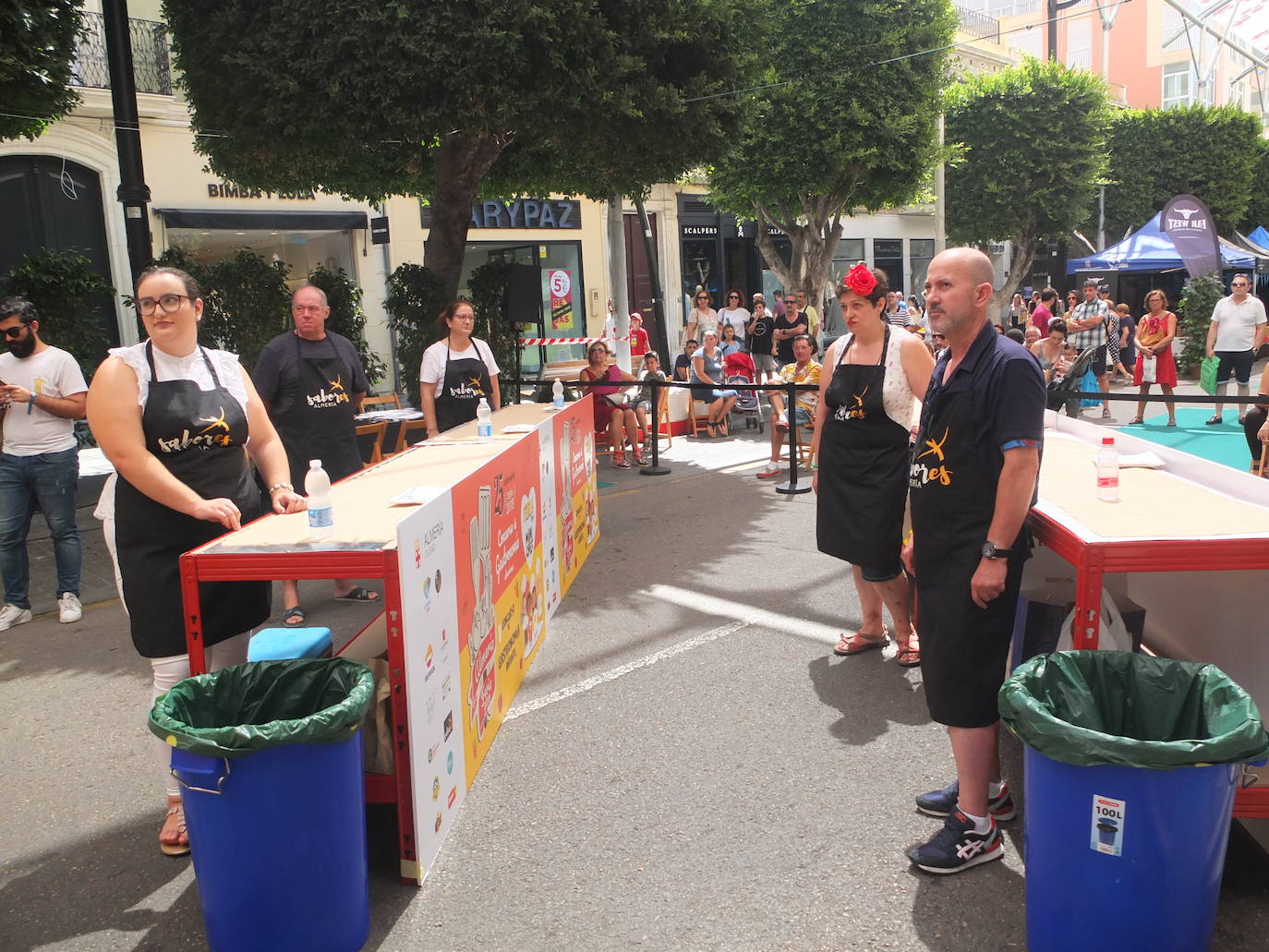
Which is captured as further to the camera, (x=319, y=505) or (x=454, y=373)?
(x=454, y=373)

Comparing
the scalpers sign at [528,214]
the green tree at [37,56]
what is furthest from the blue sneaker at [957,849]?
the scalpers sign at [528,214]

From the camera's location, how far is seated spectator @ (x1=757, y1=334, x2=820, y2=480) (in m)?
11.0

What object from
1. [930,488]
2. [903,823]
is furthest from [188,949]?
[930,488]

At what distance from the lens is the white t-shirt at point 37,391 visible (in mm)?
6133

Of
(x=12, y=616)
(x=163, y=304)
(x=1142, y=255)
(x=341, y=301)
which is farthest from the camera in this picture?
(x=1142, y=255)

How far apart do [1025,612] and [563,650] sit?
2489 mm

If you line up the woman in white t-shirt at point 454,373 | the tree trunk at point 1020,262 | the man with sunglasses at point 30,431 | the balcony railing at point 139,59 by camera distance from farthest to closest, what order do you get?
1. the tree trunk at point 1020,262
2. the balcony railing at point 139,59
3. the woman in white t-shirt at point 454,373
4. the man with sunglasses at point 30,431

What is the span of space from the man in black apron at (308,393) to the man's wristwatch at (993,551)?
4094mm

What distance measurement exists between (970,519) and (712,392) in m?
11.8

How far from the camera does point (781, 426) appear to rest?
11.7 metres

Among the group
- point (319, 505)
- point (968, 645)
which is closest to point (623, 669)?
point (319, 505)

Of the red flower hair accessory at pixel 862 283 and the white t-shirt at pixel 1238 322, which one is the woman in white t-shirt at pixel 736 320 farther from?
the red flower hair accessory at pixel 862 283

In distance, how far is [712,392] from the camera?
14.9m

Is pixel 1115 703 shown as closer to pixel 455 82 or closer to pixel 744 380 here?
pixel 455 82
